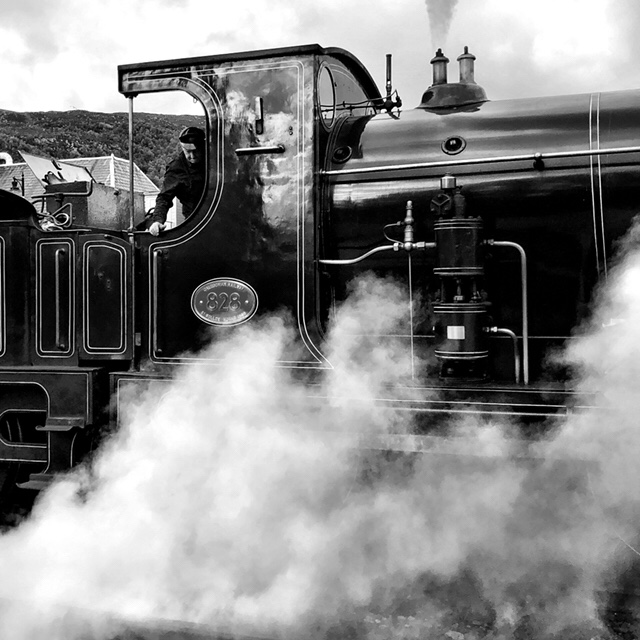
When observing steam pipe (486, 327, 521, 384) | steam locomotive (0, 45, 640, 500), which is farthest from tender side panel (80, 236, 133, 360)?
steam pipe (486, 327, 521, 384)

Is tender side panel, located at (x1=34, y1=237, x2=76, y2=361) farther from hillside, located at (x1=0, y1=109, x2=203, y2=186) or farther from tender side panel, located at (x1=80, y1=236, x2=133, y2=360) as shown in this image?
hillside, located at (x1=0, y1=109, x2=203, y2=186)

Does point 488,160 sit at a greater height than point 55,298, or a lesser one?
greater

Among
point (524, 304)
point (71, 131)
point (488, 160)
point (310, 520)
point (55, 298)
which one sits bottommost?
point (310, 520)

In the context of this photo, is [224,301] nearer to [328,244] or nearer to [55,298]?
[328,244]

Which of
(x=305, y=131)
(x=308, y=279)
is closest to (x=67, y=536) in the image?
(x=308, y=279)

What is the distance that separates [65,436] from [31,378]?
15.7 inches

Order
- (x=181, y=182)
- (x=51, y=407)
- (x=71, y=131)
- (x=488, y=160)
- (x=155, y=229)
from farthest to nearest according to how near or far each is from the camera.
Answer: (x=71, y=131) → (x=181, y=182) → (x=51, y=407) → (x=155, y=229) → (x=488, y=160)

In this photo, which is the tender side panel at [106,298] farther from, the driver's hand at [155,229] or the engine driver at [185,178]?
the engine driver at [185,178]

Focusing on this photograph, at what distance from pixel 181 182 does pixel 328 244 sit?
95 centimetres

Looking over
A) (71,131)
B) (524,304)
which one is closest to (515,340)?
(524,304)

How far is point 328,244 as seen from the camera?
3.72 meters

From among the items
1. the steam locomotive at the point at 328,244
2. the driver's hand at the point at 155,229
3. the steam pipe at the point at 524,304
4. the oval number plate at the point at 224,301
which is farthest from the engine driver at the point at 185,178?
the steam pipe at the point at 524,304

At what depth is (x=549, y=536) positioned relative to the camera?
12.6 ft

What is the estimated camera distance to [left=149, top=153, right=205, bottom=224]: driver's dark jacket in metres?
4.00
